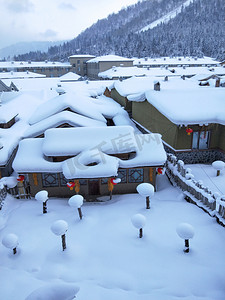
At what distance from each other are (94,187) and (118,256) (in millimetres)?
6216

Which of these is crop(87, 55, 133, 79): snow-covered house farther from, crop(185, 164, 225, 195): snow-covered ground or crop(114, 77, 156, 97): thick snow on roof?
crop(185, 164, 225, 195): snow-covered ground

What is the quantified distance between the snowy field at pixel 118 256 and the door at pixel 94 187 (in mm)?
2165

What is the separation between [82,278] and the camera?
778cm

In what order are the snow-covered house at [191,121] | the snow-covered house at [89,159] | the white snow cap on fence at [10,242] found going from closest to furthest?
the white snow cap on fence at [10,242] < the snow-covered house at [89,159] < the snow-covered house at [191,121]

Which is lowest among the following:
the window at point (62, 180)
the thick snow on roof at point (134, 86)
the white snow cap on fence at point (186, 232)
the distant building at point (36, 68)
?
the window at point (62, 180)

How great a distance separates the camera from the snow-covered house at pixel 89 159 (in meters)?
13.0

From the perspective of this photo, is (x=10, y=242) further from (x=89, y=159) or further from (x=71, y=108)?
(x=71, y=108)

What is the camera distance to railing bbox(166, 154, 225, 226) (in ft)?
35.1

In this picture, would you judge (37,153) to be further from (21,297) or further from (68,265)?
(21,297)

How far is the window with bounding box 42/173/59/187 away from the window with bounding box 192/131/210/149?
10.7m

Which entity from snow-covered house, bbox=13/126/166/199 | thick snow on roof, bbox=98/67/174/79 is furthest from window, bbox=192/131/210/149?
thick snow on roof, bbox=98/67/174/79

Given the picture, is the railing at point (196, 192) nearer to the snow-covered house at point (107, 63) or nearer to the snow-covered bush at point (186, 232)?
the snow-covered bush at point (186, 232)

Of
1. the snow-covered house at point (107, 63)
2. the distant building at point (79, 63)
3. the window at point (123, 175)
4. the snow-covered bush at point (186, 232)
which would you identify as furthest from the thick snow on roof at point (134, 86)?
the distant building at point (79, 63)

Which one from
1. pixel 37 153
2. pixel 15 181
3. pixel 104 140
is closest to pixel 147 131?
pixel 104 140
